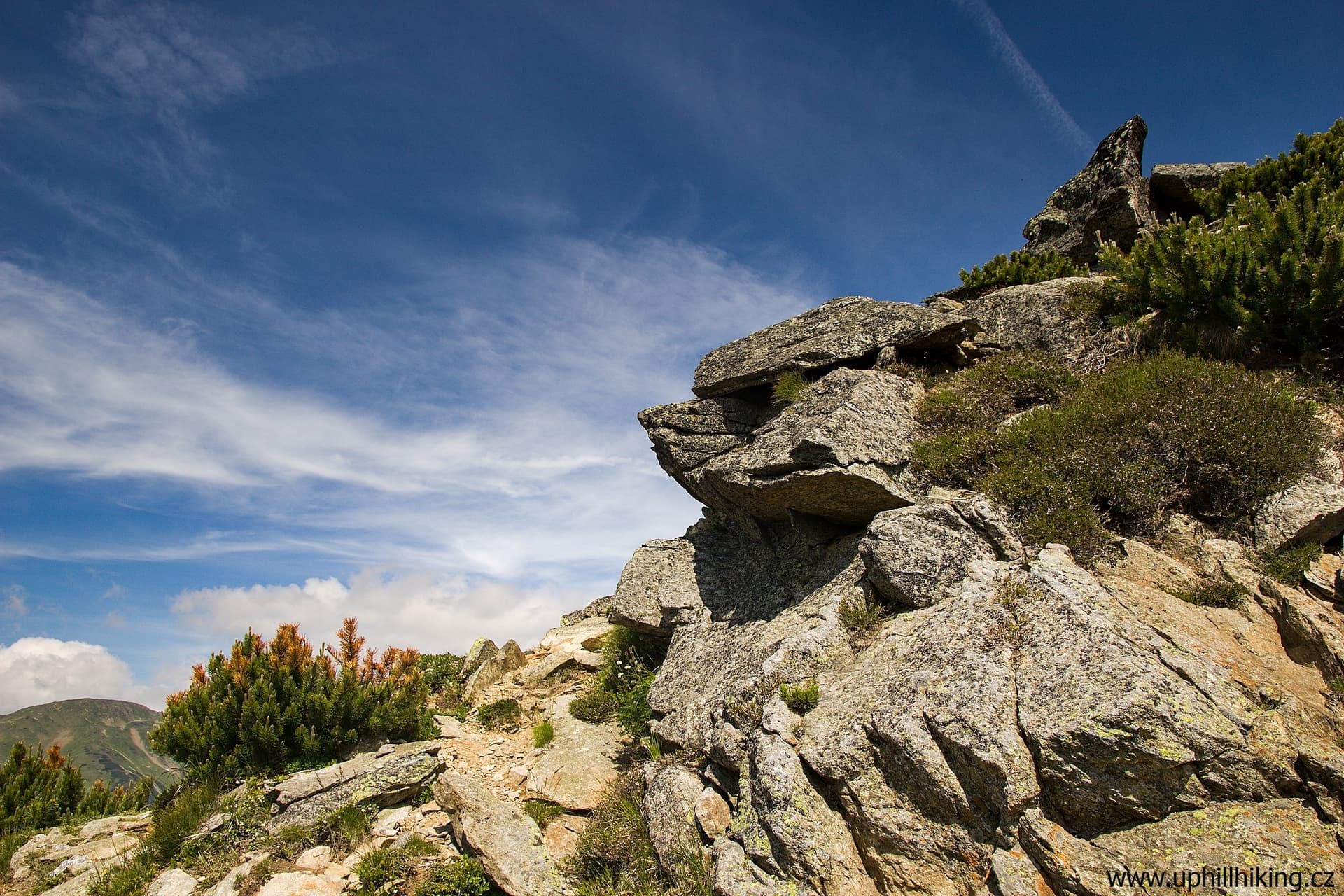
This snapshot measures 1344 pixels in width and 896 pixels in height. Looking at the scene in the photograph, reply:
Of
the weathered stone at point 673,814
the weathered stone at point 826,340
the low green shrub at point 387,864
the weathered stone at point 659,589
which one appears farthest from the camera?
the weathered stone at point 826,340

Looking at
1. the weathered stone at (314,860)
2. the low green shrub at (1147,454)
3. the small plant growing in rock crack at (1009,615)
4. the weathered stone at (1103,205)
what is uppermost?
the weathered stone at (1103,205)

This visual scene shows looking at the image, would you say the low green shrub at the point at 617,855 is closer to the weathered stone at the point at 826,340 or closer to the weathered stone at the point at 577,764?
the weathered stone at the point at 577,764

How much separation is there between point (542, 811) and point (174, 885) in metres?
5.70

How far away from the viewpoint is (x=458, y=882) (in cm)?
915

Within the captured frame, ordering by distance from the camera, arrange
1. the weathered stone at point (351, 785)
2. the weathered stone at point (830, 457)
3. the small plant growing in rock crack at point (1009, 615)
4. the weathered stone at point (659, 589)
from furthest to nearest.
→ 1. the weathered stone at point (659, 589)
2. the weathered stone at point (351, 785)
3. the weathered stone at point (830, 457)
4. the small plant growing in rock crack at point (1009, 615)

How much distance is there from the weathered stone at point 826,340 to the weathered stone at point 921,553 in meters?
5.74

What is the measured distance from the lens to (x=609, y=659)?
54.2 ft

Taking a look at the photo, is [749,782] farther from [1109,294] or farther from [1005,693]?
[1109,294]

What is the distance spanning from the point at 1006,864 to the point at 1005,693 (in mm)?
1583

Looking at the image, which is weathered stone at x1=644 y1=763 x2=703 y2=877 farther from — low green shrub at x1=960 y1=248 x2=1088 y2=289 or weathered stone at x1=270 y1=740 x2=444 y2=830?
low green shrub at x1=960 y1=248 x2=1088 y2=289

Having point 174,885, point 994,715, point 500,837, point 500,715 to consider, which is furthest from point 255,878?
point 994,715

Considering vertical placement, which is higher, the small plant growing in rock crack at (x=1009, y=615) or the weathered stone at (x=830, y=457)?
the weathered stone at (x=830, y=457)

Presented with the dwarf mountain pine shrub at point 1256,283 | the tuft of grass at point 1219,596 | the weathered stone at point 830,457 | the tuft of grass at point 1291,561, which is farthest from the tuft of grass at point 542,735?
the dwarf mountain pine shrub at point 1256,283

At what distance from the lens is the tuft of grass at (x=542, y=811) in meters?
10.9
